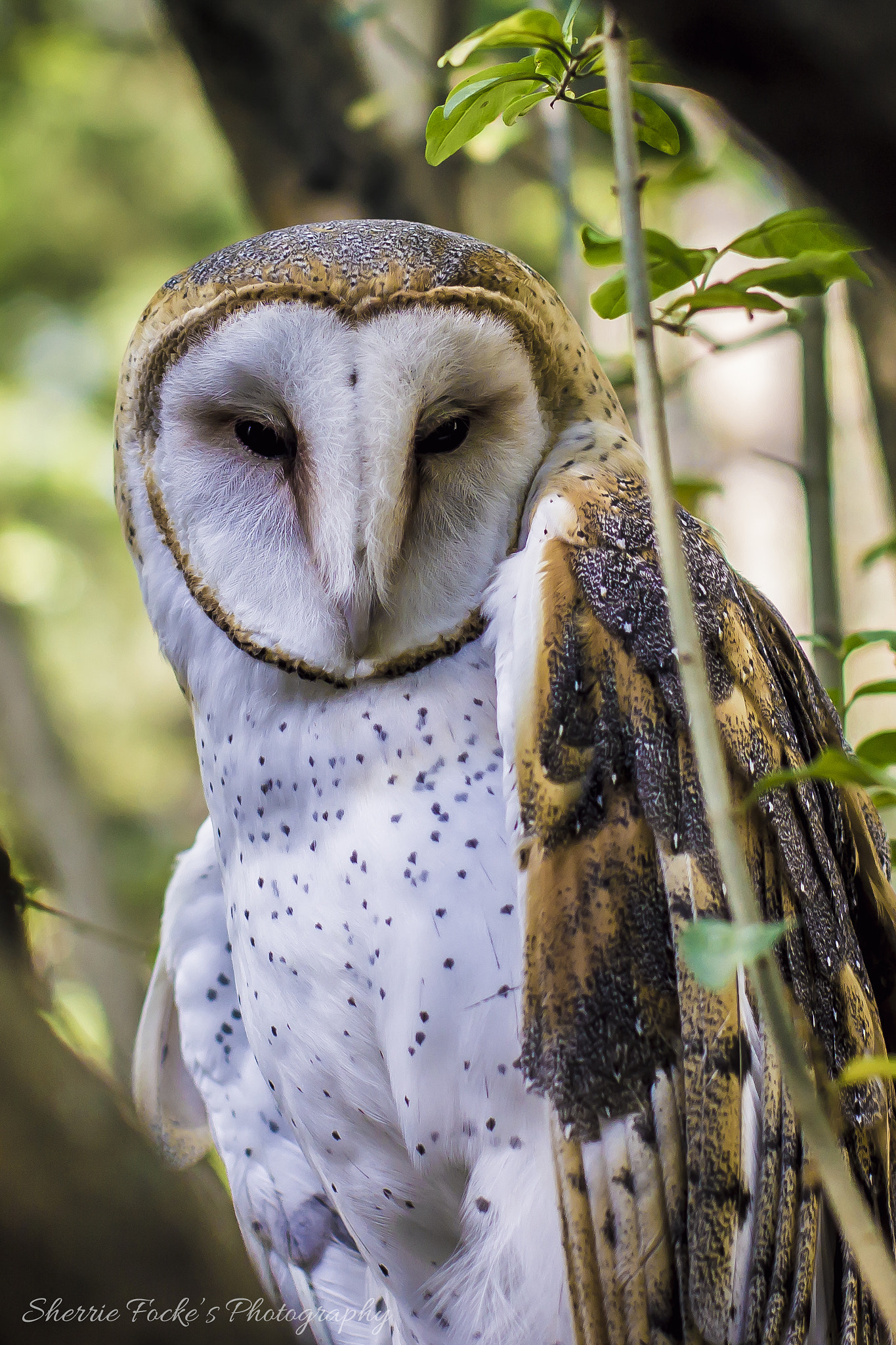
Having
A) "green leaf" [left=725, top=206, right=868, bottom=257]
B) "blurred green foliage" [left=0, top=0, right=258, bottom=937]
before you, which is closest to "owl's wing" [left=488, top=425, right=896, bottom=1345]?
"green leaf" [left=725, top=206, right=868, bottom=257]

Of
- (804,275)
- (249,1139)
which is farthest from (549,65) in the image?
(249,1139)

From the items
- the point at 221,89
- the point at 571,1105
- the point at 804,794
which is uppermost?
the point at 221,89

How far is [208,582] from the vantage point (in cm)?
110

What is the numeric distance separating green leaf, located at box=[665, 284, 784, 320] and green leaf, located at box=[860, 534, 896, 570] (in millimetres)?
510

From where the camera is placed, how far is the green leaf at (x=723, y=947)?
0.48 meters

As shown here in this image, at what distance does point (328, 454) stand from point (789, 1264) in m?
0.77

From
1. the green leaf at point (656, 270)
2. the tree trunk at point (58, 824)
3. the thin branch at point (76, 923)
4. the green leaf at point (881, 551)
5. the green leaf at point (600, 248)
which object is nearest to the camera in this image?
the green leaf at point (656, 270)

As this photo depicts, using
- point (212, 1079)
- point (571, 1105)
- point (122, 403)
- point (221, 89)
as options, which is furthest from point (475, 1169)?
point (221, 89)

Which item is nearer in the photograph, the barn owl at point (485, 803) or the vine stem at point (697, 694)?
the vine stem at point (697, 694)

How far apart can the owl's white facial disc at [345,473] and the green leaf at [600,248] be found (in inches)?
5.1

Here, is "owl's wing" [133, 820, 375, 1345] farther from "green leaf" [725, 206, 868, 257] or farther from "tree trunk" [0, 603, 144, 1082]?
"tree trunk" [0, 603, 144, 1082]

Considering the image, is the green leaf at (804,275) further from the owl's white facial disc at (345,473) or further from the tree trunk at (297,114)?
the tree trunk at (297,114)

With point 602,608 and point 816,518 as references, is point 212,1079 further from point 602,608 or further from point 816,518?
point 816,518

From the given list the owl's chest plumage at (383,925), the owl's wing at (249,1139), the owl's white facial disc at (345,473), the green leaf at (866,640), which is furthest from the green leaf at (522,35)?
the owl's wing at (249,1139)
